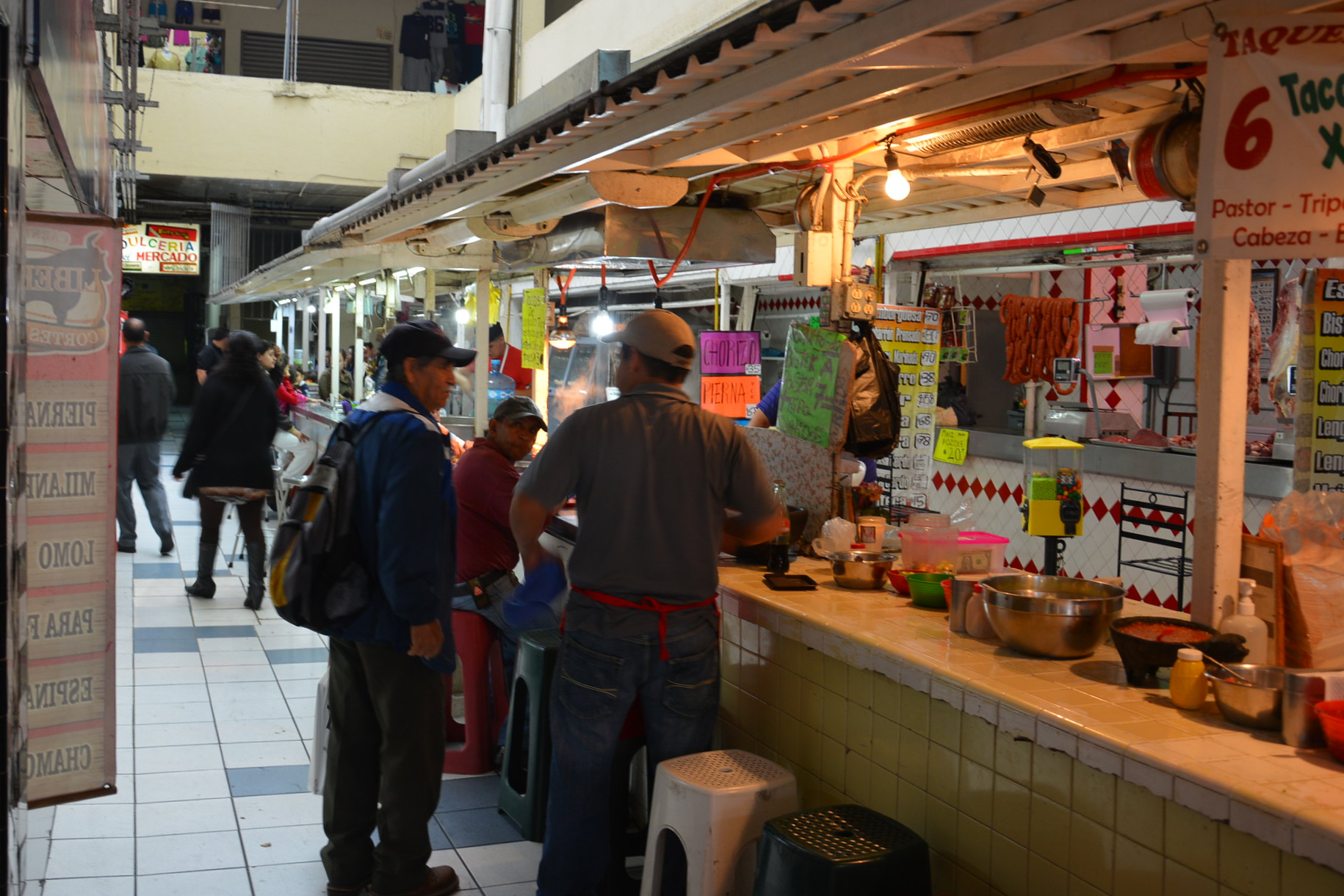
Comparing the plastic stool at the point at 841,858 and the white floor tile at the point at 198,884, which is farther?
the white floor tile at the point at 198,884

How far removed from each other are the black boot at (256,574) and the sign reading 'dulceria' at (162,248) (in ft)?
36.4

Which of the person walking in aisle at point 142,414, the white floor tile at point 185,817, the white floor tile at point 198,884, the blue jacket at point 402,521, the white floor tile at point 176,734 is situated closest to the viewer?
the blue jacket at point 402,521

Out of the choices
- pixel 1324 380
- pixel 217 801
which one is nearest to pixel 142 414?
pixel 217 801

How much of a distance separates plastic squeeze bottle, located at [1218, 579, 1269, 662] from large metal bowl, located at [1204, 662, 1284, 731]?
0.85 ft

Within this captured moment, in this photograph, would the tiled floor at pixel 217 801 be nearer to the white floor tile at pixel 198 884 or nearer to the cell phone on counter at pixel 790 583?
the white floor tile at pixel 198 884

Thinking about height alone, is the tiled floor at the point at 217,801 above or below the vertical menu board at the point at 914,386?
below

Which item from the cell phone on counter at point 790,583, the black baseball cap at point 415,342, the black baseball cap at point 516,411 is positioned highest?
the black baseball cap at point 415,342

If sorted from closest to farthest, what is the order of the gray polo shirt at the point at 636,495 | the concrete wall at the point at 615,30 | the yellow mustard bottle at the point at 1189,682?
the yellow mustard bottle at the point at 1189,682 → the gray polo shirt at the point at 636,495 → the concrete wall at the point at 615,30

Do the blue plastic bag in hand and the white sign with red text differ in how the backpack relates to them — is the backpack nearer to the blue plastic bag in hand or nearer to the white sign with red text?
the blue plastic bag in hand

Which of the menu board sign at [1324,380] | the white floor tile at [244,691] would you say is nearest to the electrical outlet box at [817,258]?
the menu board sign at [1324,380]

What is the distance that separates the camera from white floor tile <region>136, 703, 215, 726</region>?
18.6 ft

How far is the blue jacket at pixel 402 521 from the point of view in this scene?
3539 mm

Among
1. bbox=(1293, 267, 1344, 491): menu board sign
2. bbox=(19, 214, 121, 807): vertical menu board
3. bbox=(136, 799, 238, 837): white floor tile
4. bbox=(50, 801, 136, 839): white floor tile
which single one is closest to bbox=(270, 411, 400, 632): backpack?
bbox=(19, 214, 121, 807): vertical menu board

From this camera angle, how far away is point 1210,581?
3043 millimetres
